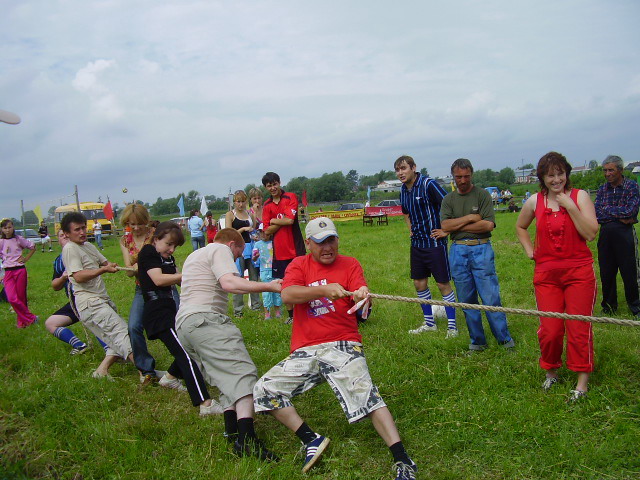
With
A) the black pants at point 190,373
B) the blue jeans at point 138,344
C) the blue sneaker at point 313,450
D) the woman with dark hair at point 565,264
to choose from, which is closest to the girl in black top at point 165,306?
the black pants at point 190,373

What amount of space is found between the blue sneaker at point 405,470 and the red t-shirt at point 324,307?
0.96 meters

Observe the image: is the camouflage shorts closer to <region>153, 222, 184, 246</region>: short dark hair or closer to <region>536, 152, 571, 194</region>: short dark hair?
<region>153, 222, 184, 246</region>: short dark hair

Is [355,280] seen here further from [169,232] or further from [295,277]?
[169,232]

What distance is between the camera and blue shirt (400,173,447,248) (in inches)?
244

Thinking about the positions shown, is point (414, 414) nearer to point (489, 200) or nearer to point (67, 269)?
point (489, 200)

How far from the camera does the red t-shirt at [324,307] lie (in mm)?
3875

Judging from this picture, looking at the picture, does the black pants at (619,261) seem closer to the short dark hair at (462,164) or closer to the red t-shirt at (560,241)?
the short dark hair at (462,164)

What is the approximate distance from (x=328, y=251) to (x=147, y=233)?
2901 millimetres

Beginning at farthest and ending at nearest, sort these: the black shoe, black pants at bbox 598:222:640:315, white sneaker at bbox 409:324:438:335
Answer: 1. black pants at bbox 598:222:640:315
2. white sneaker at bbox 409:324:438:335
3. the black shoe

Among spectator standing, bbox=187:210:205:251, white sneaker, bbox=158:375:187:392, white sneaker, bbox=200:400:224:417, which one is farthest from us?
spectator standing, bbox=187:210:205:251

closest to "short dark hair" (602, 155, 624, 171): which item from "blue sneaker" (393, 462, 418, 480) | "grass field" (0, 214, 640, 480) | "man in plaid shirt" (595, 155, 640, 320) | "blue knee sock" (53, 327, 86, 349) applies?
"man in plaid shirt" (595, 155, 640, 320)

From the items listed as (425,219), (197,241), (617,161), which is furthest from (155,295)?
(197,241)

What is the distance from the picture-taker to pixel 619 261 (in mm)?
6723

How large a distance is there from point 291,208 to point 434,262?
2326 mm
